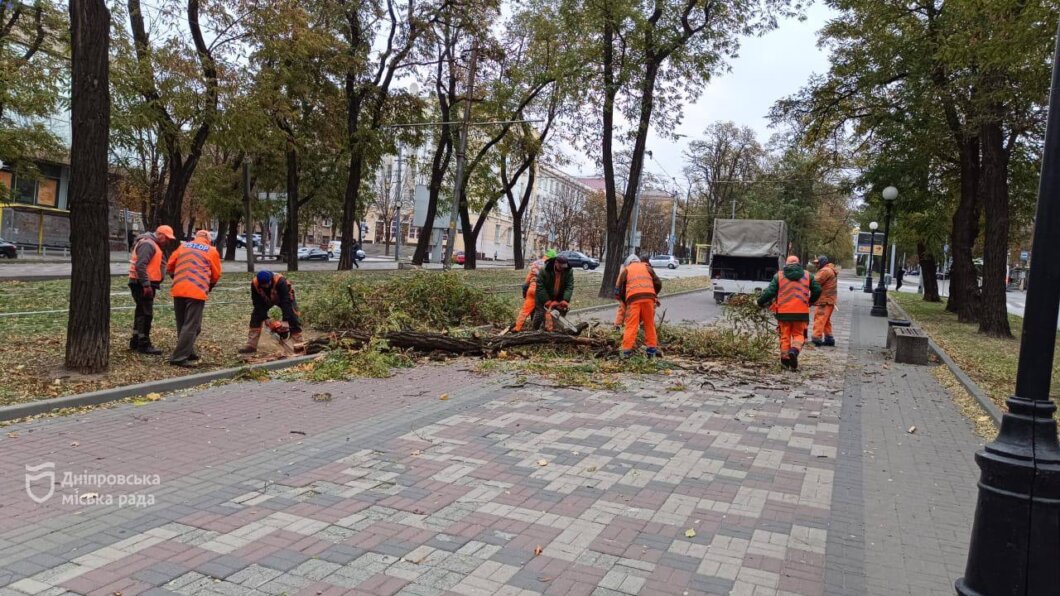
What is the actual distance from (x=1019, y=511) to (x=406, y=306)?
1029 centimetres

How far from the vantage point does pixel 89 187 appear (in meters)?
7.52

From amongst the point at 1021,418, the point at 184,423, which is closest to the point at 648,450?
the point at 1021,418

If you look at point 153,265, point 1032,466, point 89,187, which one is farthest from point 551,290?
point 1032,466

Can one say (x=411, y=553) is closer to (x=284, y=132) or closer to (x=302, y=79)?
(x=284, y=132)

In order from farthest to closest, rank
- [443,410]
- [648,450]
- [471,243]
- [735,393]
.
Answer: [471,243] < [735,393] < [443,410] < [648,450]

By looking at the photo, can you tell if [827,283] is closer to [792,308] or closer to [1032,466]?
[792,308]

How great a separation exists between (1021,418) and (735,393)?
220 inches

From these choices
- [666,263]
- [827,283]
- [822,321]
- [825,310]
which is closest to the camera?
[822,321]

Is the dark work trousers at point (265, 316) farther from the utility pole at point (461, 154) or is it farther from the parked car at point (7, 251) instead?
the parked car at point (7, 251)

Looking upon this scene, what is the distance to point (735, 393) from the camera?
8.77 metres

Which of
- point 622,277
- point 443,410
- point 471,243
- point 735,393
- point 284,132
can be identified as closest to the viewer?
point 443,410

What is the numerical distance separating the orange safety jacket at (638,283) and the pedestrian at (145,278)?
6.17 m

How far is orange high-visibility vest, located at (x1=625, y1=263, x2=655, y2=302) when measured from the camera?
33.9 ft

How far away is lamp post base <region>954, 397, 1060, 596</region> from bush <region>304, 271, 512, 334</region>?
8567 millimetres
